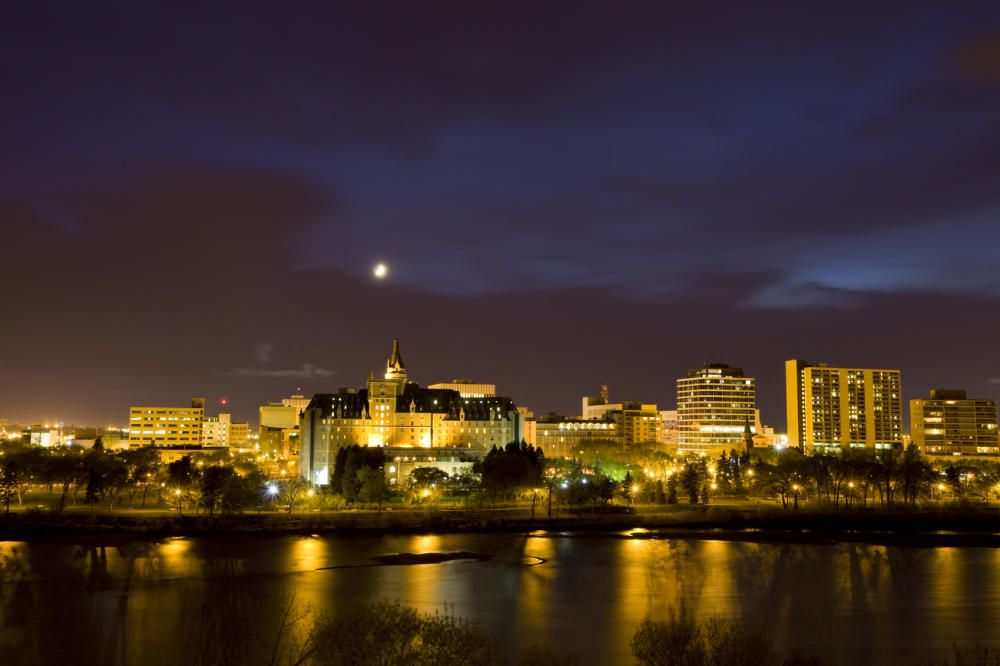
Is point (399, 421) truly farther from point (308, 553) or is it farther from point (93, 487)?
point (308, 553)

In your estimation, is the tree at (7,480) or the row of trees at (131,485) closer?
the row of trees at (131,485)

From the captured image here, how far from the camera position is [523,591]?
176ft

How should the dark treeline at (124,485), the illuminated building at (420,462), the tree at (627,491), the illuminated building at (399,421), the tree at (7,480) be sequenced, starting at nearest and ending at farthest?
1. the dark treeline at (124,485)
2. the tree at (7,480)
3. the tree at (627,491)
4. the illuminated building at (420,462)
5. the illuminated building at (399,421)

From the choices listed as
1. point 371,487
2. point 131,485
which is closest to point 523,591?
point 371,487

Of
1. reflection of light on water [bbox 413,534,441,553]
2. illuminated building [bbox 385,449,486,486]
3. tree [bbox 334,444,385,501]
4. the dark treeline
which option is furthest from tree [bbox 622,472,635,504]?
the dark treeline

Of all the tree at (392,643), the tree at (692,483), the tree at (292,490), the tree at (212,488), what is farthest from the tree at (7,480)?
the tree at (392,643)

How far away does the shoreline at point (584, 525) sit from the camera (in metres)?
76.6

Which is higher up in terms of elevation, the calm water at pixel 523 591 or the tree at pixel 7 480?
the tree at pixel 7 480

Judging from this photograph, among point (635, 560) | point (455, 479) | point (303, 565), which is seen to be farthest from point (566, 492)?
point (303, 565)

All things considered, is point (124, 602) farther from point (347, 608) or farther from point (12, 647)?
point (347, 608)

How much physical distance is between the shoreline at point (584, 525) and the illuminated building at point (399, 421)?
39189 mm

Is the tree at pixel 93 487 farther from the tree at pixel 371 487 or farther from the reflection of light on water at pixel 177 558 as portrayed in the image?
the tree at pixel 371 487

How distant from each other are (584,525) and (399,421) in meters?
52.3

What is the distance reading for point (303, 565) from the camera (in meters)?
61.5
